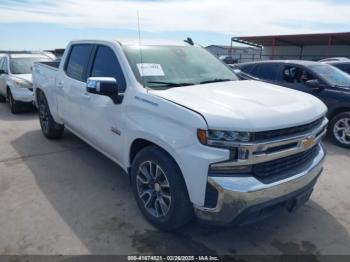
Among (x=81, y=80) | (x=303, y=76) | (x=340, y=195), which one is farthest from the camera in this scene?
(x=303, y=76)

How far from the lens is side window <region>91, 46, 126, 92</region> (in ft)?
12.4

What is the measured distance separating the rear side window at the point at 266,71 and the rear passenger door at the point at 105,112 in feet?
15.6

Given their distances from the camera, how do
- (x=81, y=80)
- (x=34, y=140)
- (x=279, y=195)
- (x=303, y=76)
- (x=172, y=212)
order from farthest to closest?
(x=303, y=76) < (x=34, y=140) < (x=81, y=80) < (x=172, y=212) < (x=279, y=195)

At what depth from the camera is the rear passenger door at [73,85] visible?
4688 millimetres

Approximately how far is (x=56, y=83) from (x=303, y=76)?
200 inches

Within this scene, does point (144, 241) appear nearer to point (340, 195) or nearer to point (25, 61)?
point (340, 195)

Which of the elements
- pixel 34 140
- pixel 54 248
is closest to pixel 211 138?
pixel 54 248

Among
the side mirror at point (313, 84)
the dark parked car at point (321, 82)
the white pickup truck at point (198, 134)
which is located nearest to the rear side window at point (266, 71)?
the dark parked car at point (321, 82)

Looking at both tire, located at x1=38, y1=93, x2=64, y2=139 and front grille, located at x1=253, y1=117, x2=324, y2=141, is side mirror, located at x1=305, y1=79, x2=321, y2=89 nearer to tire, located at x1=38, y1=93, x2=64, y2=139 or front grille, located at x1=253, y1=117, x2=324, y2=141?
front grille, located at x1=253, y1=117, x2=324, y2=141

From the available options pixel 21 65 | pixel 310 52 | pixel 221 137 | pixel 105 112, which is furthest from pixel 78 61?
pixel 310 52

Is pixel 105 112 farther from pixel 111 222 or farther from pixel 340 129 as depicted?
pixel 340 129

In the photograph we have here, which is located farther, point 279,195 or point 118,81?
point 118,81

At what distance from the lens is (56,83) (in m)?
5.57

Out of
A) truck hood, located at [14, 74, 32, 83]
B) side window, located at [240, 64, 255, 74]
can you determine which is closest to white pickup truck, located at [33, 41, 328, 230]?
side window, located at [240, 64, 255, 74]
